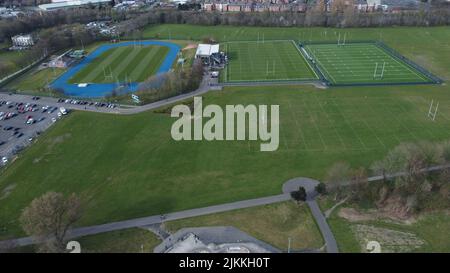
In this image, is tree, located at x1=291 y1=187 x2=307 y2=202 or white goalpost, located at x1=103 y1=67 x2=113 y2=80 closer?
A: tree, located at x1=291 y1=187 x2=307 y2=202

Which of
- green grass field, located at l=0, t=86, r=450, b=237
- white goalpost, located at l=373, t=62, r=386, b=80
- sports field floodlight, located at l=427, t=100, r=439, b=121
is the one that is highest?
white goalpost, located at l=373, t=62, r=386, b=80

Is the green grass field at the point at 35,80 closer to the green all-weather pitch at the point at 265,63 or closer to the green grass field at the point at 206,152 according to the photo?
the green grass field at the point at 206,152

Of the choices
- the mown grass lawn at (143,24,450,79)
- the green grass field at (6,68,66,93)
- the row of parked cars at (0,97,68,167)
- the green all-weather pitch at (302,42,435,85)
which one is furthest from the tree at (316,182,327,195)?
the mown grass lawn at (143,24,450,79)

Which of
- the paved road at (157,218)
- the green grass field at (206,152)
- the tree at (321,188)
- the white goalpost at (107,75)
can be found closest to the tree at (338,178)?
the tree at (321,188)

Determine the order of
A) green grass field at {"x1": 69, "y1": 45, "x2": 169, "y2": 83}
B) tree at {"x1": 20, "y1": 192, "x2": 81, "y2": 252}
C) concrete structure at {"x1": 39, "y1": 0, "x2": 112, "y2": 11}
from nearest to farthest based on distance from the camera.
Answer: tree at {"x1": 20, "y1": 192, "x2": 81, "y2": 252} < green grass field at {"x1": 69, "y1": 45, "x2": 169, "y2": 83} < concrete structure at {"x1": 39, "y1": 0, "x2": 112, "y2": 11}

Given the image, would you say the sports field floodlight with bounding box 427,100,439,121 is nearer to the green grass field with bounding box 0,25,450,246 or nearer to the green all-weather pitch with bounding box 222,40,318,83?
the green grass field with bounding box 0,25,450,246

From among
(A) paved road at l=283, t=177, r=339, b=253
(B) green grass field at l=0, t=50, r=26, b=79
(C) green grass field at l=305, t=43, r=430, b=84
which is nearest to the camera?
(A) paved road at l=283, t=177, r=339, b=253

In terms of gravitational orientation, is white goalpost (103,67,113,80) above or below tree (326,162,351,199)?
above
